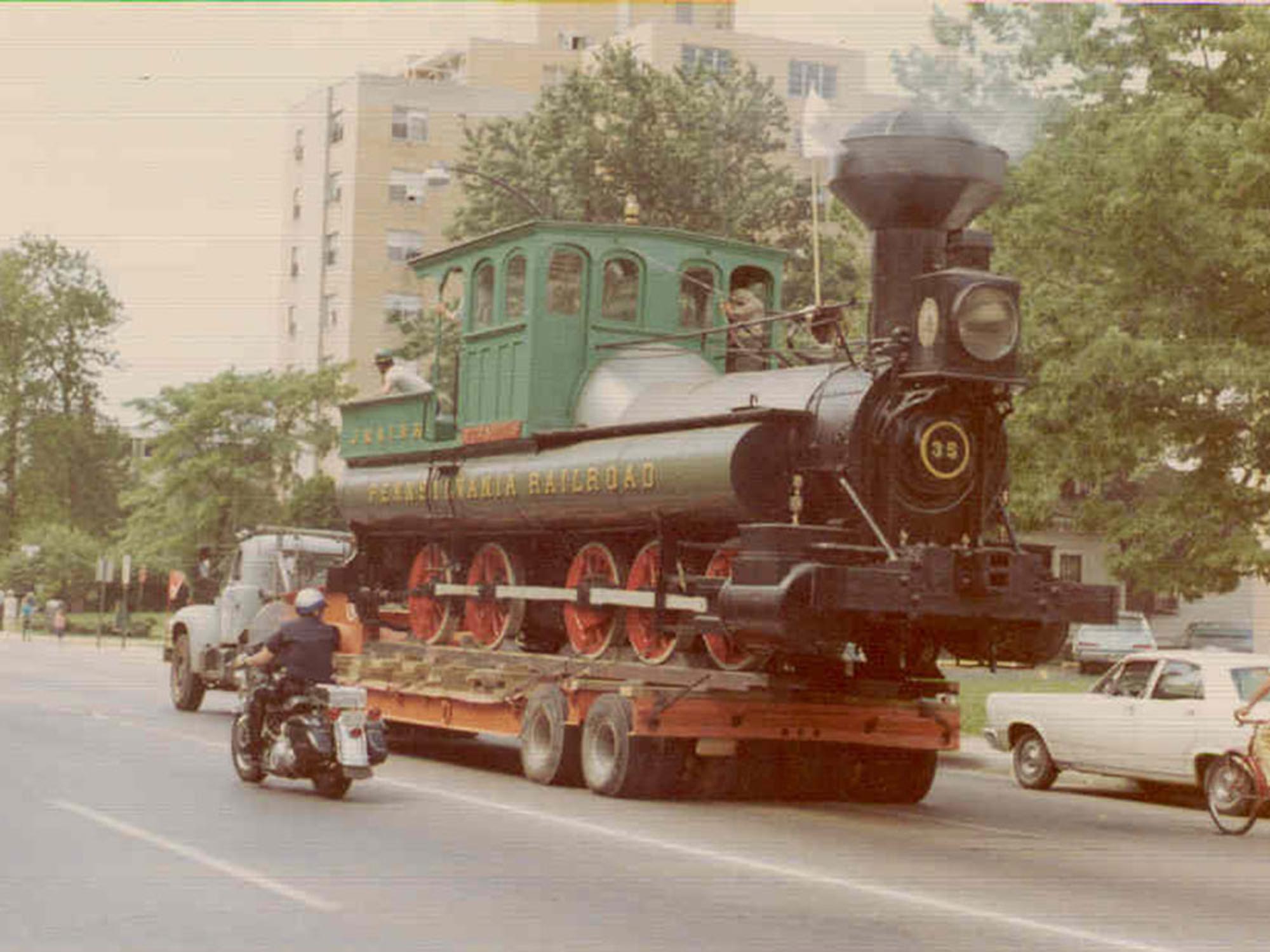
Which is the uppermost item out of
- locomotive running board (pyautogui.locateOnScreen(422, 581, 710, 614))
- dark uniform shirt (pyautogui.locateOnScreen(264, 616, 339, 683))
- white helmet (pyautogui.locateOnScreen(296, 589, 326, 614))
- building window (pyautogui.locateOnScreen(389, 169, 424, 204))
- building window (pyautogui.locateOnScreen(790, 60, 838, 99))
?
A: building window (pyautogui.locateOnScreen(790, 60, 838, 99))

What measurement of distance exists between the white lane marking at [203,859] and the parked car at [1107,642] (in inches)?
1470

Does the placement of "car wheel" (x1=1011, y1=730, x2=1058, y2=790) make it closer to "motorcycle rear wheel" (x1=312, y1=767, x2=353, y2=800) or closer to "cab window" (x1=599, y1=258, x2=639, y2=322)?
"cab window" (x1=599, y1=258, x2=639, y2=322)

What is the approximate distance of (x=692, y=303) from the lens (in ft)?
66.2

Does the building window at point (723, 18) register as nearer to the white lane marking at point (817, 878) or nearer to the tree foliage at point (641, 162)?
the tree foliage at point (641, 162)

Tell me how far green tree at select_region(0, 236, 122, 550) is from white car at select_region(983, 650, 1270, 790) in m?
74.8

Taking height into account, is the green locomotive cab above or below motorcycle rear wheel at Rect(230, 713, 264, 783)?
above

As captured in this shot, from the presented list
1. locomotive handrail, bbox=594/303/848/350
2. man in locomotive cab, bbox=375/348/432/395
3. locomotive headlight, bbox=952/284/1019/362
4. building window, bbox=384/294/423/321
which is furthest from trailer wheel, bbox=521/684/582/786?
building window, bbox=384/294/423/321

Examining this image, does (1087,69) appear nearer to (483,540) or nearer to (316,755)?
(483,540)

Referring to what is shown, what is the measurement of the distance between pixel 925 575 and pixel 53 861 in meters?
6.30

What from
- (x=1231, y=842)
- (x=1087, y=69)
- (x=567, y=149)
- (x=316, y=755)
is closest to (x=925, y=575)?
(x=1231, y=842)

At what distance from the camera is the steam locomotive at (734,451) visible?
15.7m

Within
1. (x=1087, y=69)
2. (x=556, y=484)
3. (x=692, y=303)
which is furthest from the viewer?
(x=1087, y=69)

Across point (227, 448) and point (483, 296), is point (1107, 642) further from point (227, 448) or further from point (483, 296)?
point (483, 296)

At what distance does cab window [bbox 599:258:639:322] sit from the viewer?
1975 centimetres
